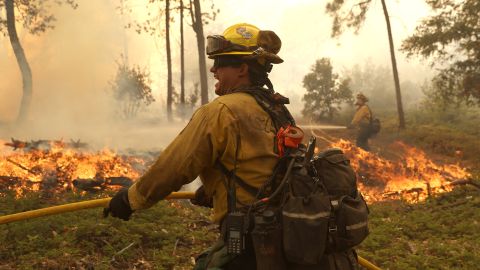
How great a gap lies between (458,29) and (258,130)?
1567 centimetres

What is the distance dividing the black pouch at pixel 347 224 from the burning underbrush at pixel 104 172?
687 centimetres

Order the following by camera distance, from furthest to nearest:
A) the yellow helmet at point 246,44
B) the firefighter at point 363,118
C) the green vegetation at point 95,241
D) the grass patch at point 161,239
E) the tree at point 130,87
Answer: the tree at point 130,87
the firefighter at point 363,118
the grass patch at point 161,239
the green vegetation at point 95,241
the yellow helmet at point 246,44

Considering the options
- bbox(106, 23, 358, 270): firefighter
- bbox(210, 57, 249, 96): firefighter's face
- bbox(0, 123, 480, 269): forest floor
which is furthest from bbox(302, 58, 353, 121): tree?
bbox(106, 23, 358, 270): firefighter

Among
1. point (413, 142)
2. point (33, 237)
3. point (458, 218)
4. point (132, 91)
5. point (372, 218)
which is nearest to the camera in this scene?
point (33, 237)

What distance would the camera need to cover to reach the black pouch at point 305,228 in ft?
7.68

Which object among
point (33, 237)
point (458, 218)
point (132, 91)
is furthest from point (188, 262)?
point (132, 91)

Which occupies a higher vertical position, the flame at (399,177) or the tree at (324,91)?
the tree at (324,91)

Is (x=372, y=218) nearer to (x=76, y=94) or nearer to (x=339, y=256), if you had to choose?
(x=339, y=256)

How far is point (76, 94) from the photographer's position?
24.7 meters

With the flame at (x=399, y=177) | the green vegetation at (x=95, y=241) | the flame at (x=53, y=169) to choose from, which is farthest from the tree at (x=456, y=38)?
the green vegetation at (x=95, y=241)

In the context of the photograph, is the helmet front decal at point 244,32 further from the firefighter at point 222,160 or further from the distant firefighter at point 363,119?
the distant firefighter at point 363,119

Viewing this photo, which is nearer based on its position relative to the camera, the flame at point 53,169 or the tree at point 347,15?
the flame at point 53,169

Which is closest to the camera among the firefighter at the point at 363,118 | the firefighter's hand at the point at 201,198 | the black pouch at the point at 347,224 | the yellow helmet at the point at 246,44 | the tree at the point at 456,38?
the black pouch at the point at 347,224

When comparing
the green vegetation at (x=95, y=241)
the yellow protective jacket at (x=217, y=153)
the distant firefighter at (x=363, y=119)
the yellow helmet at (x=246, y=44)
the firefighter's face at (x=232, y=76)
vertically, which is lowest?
the green vegetation at (x=95, y=241)
